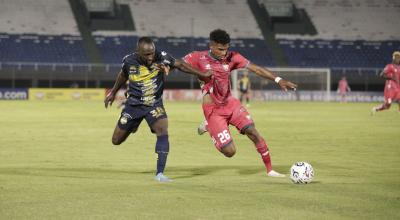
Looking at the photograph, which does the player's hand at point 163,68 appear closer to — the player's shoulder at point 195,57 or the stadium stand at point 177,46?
the player's shoulder at point 195,57

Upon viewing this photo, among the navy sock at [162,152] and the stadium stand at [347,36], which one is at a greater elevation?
the stadium stand at [347,36]

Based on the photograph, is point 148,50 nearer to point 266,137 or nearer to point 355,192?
point 355,192

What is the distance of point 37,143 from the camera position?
764 inches

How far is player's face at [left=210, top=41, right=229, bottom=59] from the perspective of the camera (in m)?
12.6

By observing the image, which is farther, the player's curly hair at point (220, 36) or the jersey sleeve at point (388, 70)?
the jersey sleeve at point (388, 70)

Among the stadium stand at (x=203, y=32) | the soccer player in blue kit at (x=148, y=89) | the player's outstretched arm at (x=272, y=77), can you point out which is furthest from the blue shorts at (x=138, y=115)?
the stadium stand at (x=203, y=32)

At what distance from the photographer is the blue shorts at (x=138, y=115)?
12.3 metres

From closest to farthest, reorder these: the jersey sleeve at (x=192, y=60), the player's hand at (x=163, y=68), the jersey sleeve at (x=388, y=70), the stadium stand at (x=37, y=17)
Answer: the player's hand at (x=163, y=68) < the jersey sleeve at (x=192, y=60) < the jersey sleeve at (x=388, y=70) < the stadium stand at (x=37, y=17)

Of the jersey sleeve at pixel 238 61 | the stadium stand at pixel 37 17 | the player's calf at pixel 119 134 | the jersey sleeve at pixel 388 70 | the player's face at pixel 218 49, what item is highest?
the stadium stand at pixel 37 17

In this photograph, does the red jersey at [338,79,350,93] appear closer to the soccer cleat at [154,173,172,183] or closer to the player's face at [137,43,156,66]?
the player's face at [137,43,156,66]

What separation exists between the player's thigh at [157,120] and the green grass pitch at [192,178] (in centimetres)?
78

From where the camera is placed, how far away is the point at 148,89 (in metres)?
12.3

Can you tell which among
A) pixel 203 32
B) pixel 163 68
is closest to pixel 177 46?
pixel 203 32

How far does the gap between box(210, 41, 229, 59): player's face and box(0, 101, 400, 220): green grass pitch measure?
78.0 inches
